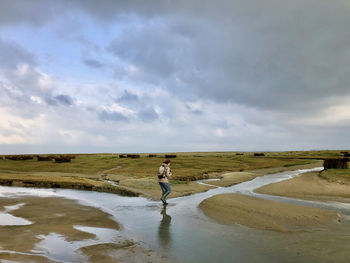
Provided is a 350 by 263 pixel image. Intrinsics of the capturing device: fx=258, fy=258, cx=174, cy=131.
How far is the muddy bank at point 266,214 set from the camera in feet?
37.4

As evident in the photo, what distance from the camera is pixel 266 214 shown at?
1308 cm

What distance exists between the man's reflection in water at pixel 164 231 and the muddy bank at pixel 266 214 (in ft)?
7.25

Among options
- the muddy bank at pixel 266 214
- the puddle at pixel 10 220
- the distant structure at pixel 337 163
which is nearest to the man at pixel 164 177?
the muddy bank at pixel 266 214

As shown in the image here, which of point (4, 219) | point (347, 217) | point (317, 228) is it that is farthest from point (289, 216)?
point (4, 219)

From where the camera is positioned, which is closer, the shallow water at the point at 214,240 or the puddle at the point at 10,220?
the shallow water at the point at 214,240

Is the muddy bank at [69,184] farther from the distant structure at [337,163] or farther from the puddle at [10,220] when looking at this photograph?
the distant structure at [337,163]

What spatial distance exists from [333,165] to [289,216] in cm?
2601

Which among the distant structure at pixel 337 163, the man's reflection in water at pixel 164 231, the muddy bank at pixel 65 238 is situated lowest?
the man's reflection in water at pixel 164 231

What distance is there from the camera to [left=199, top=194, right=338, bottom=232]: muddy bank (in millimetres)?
11398

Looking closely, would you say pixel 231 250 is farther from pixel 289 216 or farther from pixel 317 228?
pixel 289 216

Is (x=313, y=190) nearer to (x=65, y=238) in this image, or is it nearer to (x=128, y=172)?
(x=65, y=238)

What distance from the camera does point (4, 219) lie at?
1200 centimetres

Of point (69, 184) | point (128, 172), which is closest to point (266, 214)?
point (69, 184)

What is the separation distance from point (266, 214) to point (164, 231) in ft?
18.6
